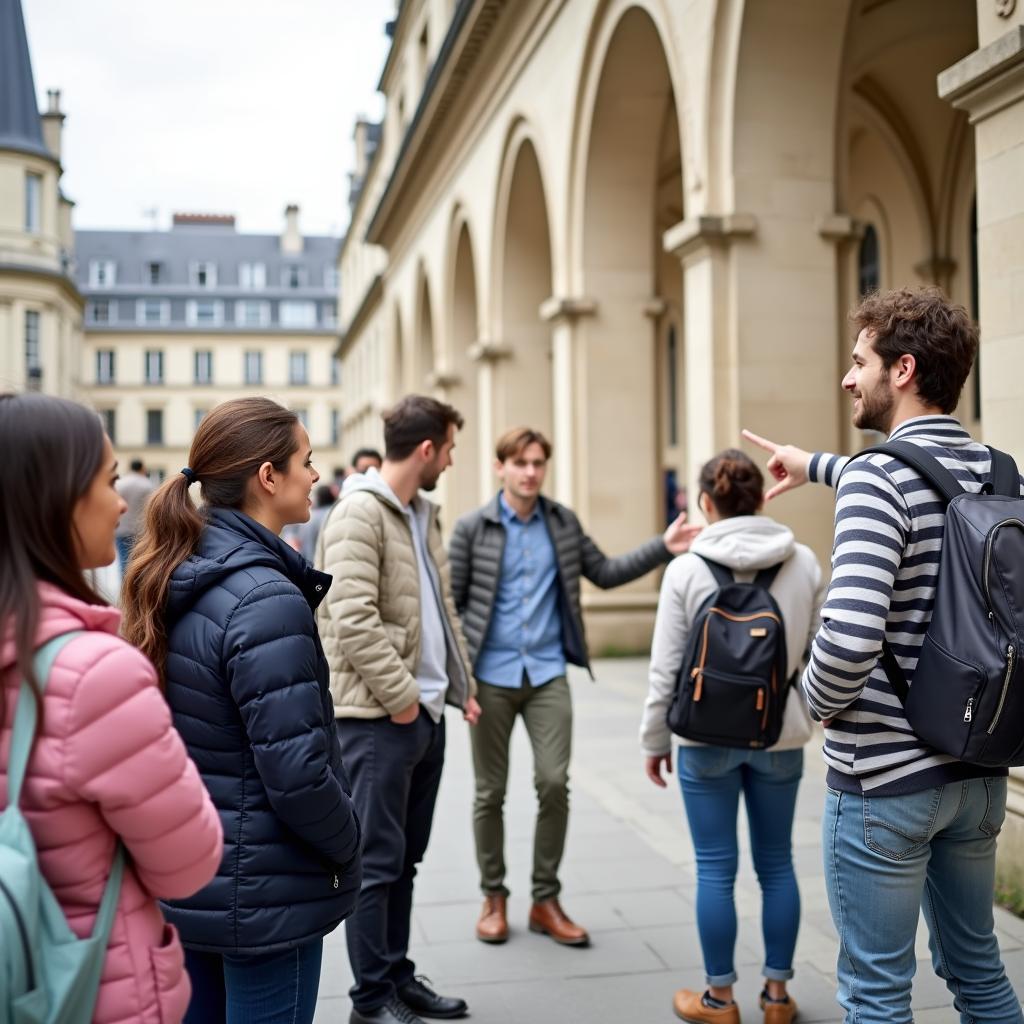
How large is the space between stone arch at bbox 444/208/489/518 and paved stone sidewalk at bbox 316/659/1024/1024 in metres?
14.2

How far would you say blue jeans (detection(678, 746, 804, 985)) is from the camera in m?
3.82

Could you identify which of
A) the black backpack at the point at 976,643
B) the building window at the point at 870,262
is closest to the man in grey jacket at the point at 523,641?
the black backpack at the point at 976,643

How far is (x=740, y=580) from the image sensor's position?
3.87 metres

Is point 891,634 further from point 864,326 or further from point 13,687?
point 13,687

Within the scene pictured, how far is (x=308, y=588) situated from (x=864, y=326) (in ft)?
4.84

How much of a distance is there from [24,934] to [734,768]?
2598mm

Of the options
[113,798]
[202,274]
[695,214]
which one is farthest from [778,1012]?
[202,274]

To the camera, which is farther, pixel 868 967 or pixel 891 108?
pixel 891 108

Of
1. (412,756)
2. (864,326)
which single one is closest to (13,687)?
(864,326)

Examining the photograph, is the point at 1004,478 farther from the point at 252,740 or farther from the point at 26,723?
the point at 26,723

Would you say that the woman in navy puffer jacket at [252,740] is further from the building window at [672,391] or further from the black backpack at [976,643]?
the building window at [672,391]

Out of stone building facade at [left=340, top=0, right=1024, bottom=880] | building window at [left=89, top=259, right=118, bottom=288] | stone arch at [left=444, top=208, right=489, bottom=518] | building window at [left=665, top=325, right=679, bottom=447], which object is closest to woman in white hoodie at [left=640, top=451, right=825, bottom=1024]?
stone building facade at [left=340, top=0, right=1024, bottom=880]

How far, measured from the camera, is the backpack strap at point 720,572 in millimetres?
3828

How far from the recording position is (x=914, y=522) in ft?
8.54
